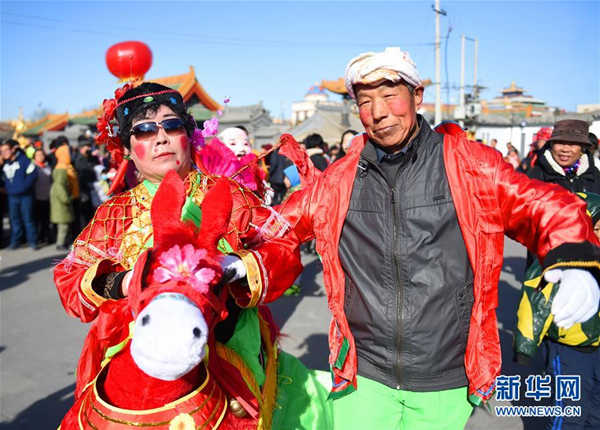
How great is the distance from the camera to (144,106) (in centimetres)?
207

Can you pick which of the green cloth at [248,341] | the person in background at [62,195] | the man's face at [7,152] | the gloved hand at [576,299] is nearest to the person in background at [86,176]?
the person in background at [62,195]

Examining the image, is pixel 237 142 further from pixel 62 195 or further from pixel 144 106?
pixel 62 195

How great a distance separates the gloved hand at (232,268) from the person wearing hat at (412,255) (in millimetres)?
251

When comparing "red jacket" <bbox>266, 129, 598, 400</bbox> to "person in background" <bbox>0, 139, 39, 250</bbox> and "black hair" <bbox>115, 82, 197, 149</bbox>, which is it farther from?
"person in background" <bbox>0, 139, 39, 250</bbox>

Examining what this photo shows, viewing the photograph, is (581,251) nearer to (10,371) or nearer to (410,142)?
(410,142)

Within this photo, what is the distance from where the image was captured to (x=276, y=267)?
6.12 feet

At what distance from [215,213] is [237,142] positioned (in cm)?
305

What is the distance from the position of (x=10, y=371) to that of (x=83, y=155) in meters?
6.28

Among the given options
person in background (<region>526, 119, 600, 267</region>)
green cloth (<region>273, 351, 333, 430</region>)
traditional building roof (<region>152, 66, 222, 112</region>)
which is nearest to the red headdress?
green cloth (<region>273, 351, 333, 430</region>)

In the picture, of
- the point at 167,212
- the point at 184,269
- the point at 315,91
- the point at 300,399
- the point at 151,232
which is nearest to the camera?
the point at 184,269

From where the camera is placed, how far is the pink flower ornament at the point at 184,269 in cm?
130

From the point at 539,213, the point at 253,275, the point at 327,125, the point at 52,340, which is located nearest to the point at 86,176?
the point at 52,340

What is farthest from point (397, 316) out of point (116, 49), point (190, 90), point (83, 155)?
point (190, 90)

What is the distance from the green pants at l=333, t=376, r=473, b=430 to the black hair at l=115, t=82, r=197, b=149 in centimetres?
142
